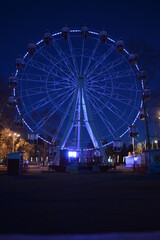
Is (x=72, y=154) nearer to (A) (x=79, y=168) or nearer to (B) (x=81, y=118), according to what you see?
Answer: (A) (x=79, y=168)

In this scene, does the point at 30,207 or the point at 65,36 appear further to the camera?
the point at 65,36

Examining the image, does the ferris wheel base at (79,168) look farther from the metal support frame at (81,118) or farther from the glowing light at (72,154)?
the glowing light at (72,154)

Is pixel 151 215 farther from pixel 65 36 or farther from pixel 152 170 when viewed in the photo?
pixel 65 36

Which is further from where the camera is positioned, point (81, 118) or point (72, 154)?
point (72, 154)

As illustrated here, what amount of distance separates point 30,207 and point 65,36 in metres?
23.2

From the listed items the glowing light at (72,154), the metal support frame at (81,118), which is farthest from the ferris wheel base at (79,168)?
the glowing light at (72,154)

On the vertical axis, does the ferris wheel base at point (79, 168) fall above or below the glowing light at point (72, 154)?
below

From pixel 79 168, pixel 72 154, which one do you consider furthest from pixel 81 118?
pixel 79 168

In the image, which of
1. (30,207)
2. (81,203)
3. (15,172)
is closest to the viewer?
(30,207)

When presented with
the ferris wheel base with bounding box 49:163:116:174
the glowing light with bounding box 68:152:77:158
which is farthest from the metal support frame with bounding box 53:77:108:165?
the glowing light with bounding box 68:152:77:158

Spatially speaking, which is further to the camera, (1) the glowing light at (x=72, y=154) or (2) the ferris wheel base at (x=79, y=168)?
(1) the glowing light at (x=72, y=154)

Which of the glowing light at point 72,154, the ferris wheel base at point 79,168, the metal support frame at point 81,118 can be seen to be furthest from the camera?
the glowing light at point 72,154

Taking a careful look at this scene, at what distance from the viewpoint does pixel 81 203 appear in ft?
22.9

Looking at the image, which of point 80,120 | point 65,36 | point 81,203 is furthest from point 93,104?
point 81,203
